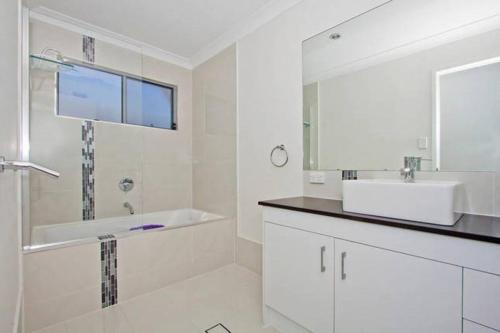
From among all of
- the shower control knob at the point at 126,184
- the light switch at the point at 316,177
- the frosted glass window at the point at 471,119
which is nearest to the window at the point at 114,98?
the shower control knob at the point at 126,184

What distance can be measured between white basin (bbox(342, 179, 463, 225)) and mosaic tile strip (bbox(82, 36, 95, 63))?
9.18 ft

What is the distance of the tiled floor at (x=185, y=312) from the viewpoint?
1562 millimetres

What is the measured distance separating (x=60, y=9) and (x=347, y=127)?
2761 mm

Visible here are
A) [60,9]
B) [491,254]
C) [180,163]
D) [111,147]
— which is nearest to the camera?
[491,254]

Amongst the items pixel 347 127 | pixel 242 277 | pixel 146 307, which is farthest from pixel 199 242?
pixel 347 127

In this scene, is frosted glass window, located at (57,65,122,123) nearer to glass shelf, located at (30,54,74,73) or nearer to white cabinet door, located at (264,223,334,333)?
glass shelf, located at (30,54,74,73)

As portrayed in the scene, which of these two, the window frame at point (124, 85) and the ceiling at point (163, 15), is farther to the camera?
the window frame at point (124, 85)

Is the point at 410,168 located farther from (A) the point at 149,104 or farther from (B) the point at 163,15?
(A) the point at 149,104

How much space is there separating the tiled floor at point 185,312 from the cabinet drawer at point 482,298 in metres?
1.10

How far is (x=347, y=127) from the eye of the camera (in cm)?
177

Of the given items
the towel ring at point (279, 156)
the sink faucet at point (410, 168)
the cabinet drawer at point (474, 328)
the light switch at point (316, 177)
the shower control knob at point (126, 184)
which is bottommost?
the cabinet drawer at point (474, 328)

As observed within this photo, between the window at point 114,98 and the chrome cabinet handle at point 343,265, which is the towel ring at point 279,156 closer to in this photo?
the chrome cabinet handle at point 343,265

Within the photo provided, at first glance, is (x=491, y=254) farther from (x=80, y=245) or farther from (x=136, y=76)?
(x=136, y=76)

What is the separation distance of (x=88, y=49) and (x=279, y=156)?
2283 millimetres
